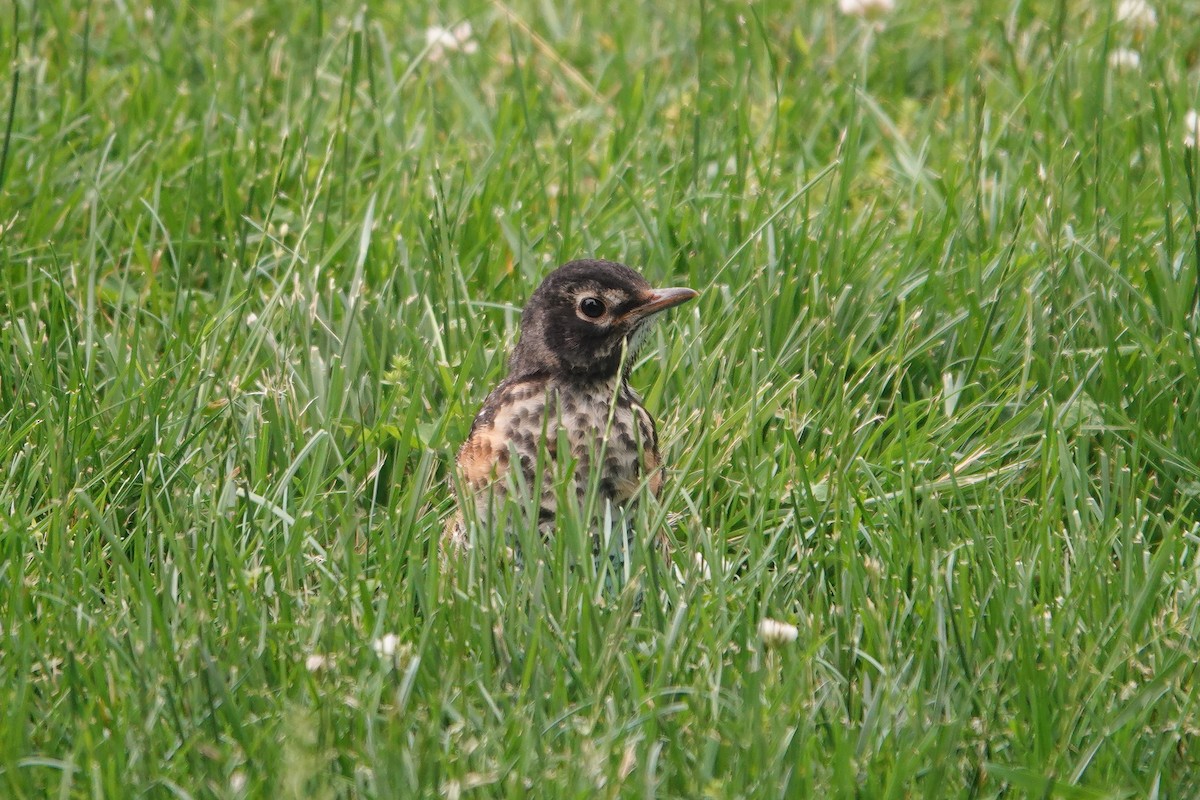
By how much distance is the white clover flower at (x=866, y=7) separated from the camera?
7.75 meters

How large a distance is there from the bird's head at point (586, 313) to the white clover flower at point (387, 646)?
126 centimetres

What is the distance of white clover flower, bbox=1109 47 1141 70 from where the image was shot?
7387 millimetres

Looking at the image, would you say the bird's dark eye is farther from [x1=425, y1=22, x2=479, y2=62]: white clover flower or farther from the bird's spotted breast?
[x1=425, y1=22, x2=479, y2=62]: white clover flower

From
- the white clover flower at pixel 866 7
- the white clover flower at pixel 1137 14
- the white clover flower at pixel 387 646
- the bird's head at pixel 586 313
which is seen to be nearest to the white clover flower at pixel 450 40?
the white clover flower at pixel 866 7

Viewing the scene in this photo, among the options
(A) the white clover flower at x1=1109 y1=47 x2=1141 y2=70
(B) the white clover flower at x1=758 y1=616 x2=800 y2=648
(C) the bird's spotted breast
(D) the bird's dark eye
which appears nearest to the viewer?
(B) the white clover flower at x1=758 y1=616 x2=800 y2=648

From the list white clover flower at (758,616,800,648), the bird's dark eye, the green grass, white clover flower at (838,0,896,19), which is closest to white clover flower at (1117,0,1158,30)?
the green grass

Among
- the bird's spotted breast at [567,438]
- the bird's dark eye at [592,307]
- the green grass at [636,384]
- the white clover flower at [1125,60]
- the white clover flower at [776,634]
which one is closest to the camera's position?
the green grass at [636,384]

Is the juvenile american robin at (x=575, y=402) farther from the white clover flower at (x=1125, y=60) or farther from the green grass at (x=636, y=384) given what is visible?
the white clover flower at (x=1125, y=60)

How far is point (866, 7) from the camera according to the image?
780 centimetres

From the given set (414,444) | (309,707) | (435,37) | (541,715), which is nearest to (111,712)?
(309,707)

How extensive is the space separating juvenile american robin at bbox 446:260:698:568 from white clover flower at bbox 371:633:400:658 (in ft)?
2.47

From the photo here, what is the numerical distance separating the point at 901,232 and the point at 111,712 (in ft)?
12.3

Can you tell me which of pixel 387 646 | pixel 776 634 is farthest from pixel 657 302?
pixel 387 646

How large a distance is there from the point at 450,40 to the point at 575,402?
327cm
